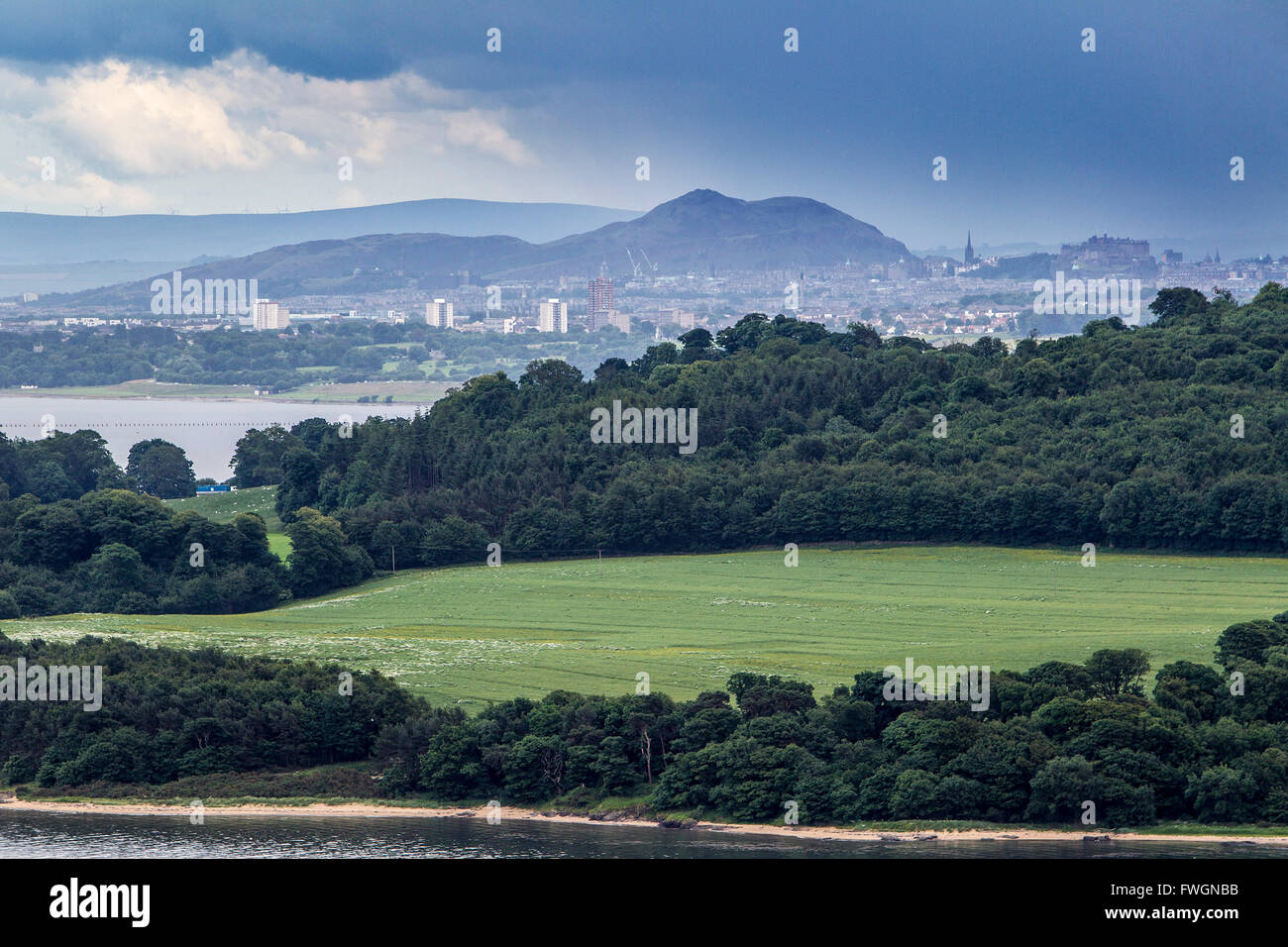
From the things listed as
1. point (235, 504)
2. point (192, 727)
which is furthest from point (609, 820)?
point (235, 504)

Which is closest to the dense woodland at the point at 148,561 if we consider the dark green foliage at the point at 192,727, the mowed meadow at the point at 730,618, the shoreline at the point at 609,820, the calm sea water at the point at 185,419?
the mowed meadow at the point at 730,618

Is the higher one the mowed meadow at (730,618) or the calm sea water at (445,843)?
the mowed meadow at (730,618)

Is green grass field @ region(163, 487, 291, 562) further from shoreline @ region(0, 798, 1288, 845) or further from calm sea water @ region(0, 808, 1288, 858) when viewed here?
calm sea water @ region(0, 808, 1288, 858)

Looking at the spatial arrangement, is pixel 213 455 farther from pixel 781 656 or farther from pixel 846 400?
pixel 781 656

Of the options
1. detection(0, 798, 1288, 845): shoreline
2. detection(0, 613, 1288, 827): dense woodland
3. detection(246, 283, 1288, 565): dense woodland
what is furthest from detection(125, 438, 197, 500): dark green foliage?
detection(0, 798, 1288, 845): shoreline

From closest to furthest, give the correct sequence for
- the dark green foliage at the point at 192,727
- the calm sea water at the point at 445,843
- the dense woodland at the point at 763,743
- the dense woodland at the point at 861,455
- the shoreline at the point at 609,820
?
the calm sea water at the point at 445,843 < the shoreline at the point at 609,820 < the dense woodland at the point at 763,743 < the dark green foliage at the point at 192,727 < the dense woodland at the point at 861,455

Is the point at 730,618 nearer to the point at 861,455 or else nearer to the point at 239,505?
the point at 861,455

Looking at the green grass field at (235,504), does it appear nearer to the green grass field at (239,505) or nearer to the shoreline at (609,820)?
the green grass field at (239,505)

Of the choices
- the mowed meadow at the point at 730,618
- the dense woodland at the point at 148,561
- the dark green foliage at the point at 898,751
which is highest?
the dense woodland at the point at 148,561
